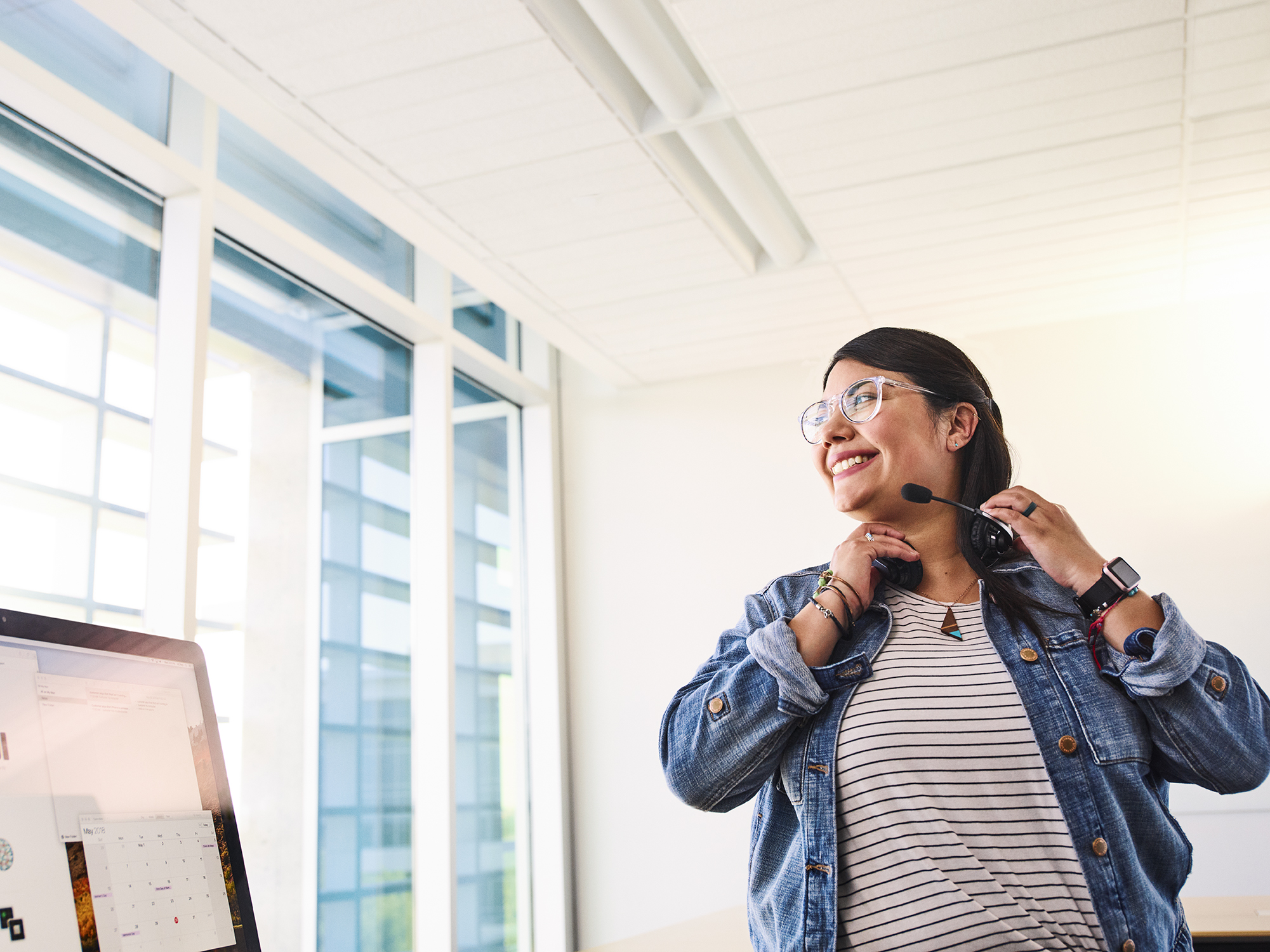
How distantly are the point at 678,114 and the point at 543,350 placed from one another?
229 cm

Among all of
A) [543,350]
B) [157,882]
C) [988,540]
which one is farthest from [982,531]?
[543,350]

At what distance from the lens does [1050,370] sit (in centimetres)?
426

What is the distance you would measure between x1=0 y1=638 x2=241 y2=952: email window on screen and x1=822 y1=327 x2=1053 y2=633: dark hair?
97cm

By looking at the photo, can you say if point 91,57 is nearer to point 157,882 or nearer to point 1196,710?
point 157,882

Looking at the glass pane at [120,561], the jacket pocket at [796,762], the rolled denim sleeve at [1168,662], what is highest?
the glass pane at [120,561]

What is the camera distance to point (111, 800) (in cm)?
106

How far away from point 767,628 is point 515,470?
3.60 m

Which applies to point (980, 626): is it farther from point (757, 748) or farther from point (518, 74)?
point (518, 74)

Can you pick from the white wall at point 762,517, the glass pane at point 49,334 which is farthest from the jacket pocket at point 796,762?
the white wall at point 762,517

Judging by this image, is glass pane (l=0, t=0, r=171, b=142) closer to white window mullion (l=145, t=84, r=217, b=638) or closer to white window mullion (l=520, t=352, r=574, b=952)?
white window mullion (l=145, t=84, r=217, b=638)

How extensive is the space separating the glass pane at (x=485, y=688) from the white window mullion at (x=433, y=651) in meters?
0.20

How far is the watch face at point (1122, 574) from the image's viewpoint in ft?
4.14

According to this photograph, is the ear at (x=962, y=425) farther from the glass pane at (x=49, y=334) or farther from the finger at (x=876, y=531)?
the glass pane at (x=49, y=334)

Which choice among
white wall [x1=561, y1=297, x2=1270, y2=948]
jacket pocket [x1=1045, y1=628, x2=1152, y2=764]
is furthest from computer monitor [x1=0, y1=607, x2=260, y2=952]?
white wall [x1=561, y1=297, x2=1270, y2=948]
